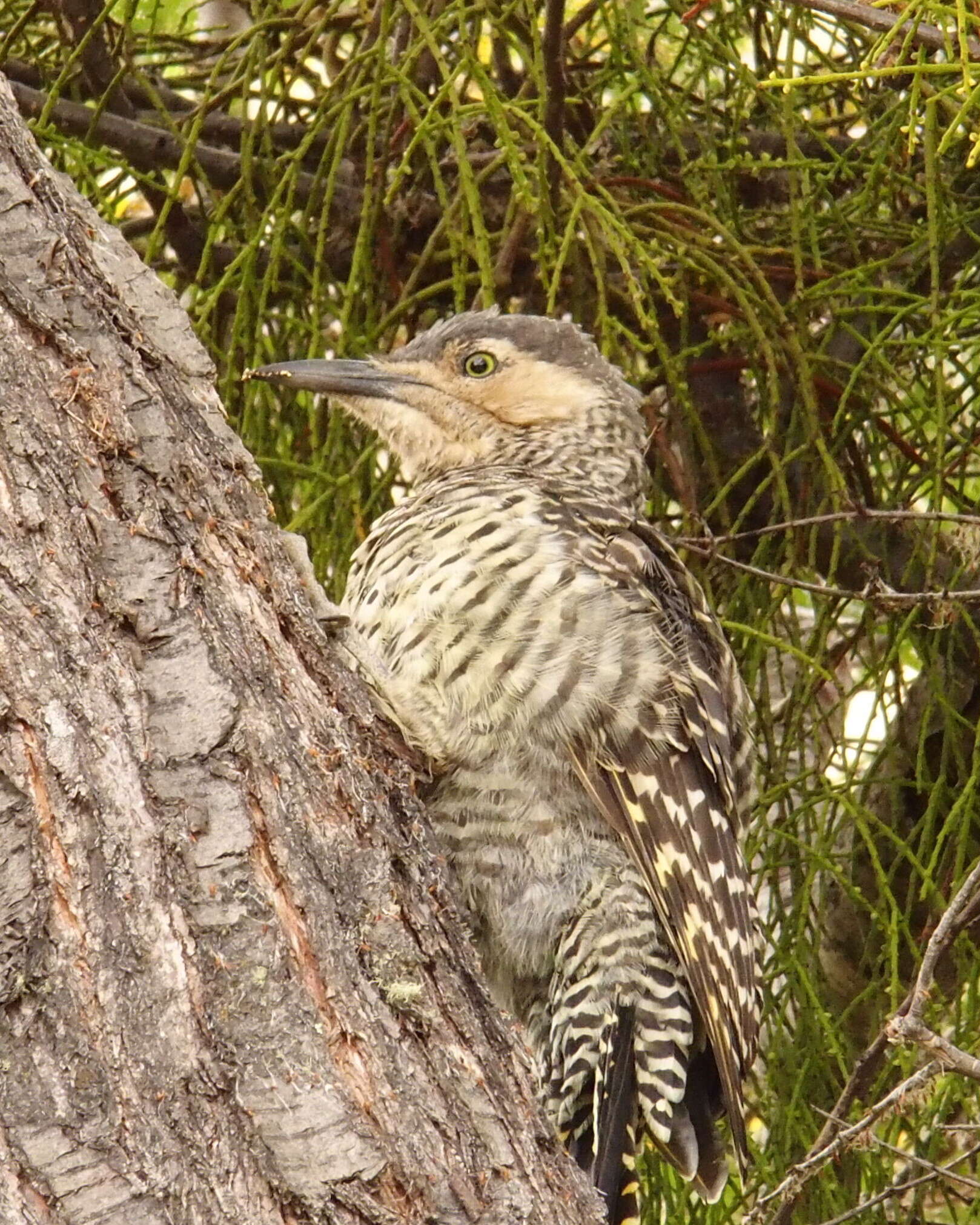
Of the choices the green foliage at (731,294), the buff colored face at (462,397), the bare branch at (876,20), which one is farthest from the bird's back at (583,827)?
the bare branch at (876,20)

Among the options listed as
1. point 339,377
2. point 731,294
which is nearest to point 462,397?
point 339,377

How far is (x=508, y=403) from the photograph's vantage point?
11.0 ft

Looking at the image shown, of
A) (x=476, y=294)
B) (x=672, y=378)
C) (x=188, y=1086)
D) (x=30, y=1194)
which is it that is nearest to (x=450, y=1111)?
(x=188, y=1086)

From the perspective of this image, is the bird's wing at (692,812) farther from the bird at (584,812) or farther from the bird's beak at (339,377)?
the bird's beak at (339,377)

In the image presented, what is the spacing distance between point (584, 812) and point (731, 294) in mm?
967

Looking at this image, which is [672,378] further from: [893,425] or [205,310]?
[205,310]

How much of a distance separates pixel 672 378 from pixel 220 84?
1.57 metres

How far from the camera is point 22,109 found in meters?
3.11

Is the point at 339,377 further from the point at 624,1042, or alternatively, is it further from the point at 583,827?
the point at 624,1042

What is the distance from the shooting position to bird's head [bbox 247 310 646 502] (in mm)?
3139

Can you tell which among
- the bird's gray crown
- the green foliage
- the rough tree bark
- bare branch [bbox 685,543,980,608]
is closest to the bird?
the green foliage

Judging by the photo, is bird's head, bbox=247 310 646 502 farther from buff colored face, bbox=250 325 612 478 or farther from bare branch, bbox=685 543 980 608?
bare branch, bbox=685 543 980 608

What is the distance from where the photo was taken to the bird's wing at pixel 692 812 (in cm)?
252

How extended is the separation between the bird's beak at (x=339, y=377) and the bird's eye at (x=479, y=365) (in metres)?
0.16
